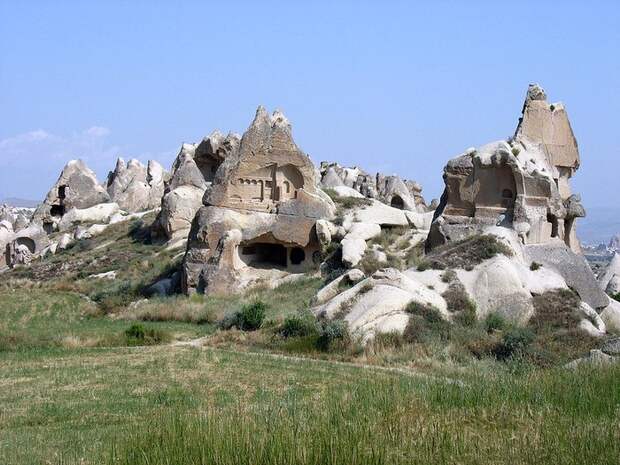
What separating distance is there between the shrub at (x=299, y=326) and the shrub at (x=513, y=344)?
11.4 feet

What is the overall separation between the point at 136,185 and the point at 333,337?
1371 inches

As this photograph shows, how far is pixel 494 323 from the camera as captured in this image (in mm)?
17891

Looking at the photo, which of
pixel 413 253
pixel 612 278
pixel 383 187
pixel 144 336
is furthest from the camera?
pixel 383 187

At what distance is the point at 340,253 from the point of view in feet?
90.4

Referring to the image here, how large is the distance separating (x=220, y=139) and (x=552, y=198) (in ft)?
71.9

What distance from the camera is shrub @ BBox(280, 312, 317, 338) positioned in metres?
17.6

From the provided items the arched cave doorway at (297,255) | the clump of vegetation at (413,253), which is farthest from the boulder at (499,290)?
the arched cave doorway at (297,255)

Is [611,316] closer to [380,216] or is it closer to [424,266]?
[424,266]

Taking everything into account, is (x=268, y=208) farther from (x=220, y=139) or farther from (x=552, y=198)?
(x=220, y=139)

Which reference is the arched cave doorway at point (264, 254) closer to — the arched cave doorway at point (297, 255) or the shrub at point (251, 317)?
the arched cave doorway at point (297, 255)

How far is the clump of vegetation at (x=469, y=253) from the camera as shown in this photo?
66.3 ft

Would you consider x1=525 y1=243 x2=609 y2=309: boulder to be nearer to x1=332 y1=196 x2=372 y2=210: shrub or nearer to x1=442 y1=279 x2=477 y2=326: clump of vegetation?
x1=442 y1=279 x2=477 y2=326: clump of vegetation

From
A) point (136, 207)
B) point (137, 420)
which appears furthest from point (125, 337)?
point (136, 207)

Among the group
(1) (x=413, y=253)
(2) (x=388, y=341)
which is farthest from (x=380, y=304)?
(1) (x=413, y=253)
